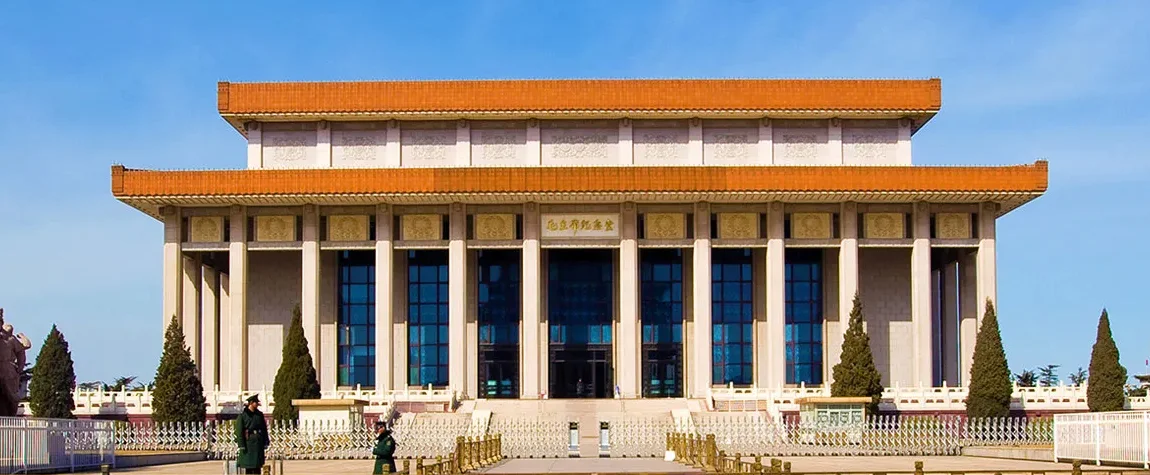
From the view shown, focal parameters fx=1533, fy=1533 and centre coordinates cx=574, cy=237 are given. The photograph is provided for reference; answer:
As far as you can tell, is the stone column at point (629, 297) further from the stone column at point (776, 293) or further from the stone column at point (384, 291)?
the stone column at point (384, 291)

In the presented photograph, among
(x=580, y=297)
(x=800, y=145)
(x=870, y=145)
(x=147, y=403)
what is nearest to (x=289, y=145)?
(x=580, y=297)

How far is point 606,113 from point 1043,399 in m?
19.4

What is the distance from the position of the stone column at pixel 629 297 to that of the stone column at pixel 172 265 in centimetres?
1680

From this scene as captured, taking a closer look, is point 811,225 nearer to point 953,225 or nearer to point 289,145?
point 953,225

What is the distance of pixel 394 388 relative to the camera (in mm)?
59562

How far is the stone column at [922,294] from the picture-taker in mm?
57750

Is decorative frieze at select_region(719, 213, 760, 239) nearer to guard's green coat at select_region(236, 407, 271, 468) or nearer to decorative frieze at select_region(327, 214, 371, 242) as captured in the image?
decorative frieze at select_region(327, 214, 371, 242)

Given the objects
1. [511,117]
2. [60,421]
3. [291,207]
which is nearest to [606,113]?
[511,117]

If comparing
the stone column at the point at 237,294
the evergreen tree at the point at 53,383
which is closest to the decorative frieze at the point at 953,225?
the stone column at the point at 237,294

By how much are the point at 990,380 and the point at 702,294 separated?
38.2 ft

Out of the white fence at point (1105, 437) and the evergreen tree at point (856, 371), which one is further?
the evergreen tree at point (856, 371)

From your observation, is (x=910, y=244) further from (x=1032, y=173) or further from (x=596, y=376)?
(x=596, y=376)

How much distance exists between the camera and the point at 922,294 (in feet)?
190

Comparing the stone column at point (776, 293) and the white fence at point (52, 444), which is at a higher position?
the stone column at point (776, 293)
